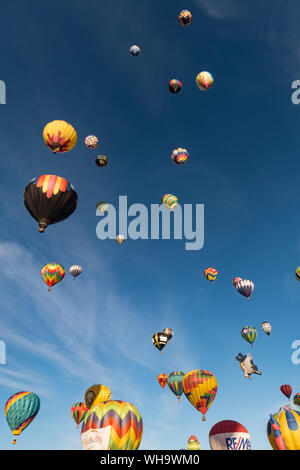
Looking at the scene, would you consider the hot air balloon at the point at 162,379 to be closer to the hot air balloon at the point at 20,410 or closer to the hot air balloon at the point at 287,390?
the hot air balloon at the point at 287,390

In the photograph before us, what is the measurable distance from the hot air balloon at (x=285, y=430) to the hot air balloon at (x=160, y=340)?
17.0 m

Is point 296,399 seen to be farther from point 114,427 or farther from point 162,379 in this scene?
point 114,427

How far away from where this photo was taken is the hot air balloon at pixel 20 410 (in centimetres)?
2356

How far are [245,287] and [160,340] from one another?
13.2 meters

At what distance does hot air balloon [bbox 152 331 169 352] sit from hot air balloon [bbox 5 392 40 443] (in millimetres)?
12986

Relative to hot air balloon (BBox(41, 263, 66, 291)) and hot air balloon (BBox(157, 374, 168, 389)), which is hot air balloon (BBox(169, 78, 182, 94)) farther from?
hot air balloon (BBox(157, 374, 168, 389))

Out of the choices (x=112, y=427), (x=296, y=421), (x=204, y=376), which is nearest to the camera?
(x=112, y=427)

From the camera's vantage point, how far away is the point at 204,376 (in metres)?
26.0

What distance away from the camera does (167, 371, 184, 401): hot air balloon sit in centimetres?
3275

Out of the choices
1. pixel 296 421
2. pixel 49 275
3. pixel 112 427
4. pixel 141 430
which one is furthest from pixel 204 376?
pixel 49 275
